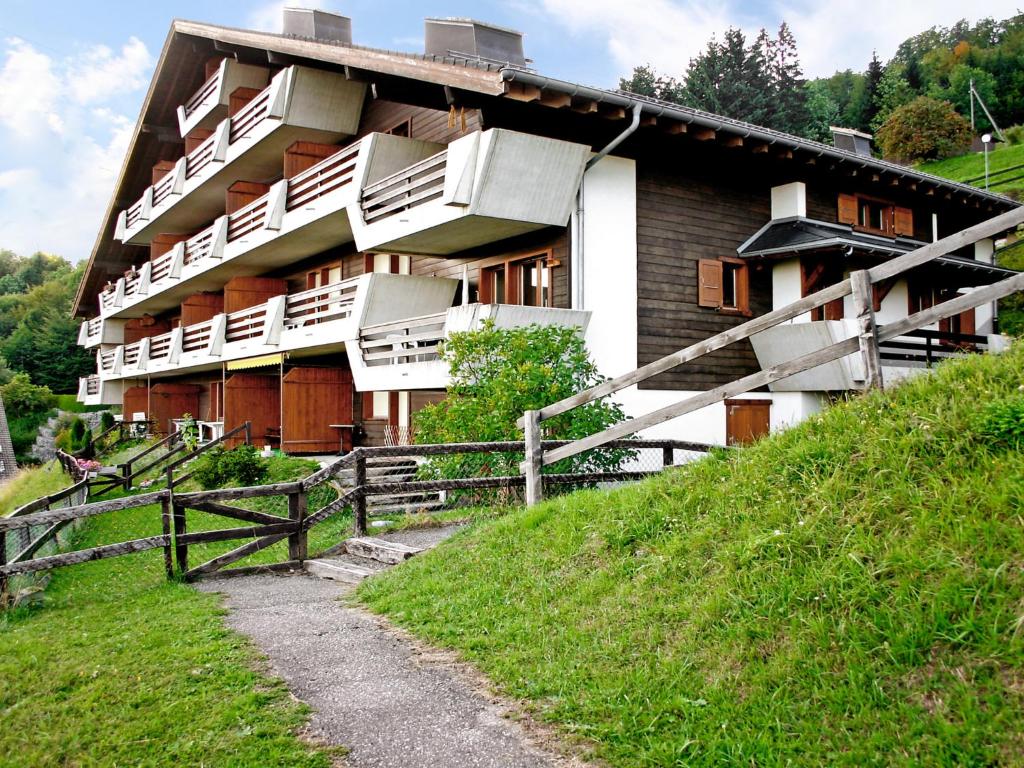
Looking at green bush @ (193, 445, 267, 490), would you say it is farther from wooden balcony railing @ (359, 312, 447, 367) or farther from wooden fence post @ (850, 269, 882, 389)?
wooden fence post @ (850, 269, 882, 389)

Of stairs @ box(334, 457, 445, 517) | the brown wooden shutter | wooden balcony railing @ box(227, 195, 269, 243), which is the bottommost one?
stairs @ box(334, 457, 445, 517)

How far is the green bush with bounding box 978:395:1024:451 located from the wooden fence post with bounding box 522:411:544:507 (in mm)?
5243

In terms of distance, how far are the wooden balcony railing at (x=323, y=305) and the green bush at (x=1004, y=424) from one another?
14.1 metres

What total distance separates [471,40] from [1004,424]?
597 inches

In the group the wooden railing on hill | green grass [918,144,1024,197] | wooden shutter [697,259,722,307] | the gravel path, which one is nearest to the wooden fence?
the gravel path

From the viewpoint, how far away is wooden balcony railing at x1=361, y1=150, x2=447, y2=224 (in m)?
15.1

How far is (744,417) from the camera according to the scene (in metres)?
17.3

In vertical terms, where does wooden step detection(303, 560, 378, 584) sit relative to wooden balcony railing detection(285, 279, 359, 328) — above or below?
below

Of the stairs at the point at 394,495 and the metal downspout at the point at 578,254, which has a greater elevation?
the metal downspout at the point at 578,254

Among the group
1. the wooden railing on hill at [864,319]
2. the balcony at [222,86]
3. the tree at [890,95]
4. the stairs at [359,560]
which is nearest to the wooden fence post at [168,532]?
the stairs at [359,560]

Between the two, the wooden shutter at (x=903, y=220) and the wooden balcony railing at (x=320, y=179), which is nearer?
the wooden balcony railing at (x=320, y=179)

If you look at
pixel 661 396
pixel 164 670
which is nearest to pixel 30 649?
pixel 164 670

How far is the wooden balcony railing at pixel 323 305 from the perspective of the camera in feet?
59.3

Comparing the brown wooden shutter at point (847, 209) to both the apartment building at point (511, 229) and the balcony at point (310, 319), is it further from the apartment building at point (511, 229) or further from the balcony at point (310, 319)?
the balcony at point (310, 319)
